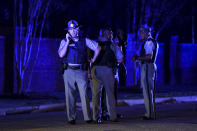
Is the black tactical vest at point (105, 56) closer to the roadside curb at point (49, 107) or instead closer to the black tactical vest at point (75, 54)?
the black tactical vest at point (75, 54)

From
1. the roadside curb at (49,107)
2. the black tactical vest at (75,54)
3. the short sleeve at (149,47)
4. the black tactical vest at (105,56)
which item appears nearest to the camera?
the black tactical vest at (75,54)

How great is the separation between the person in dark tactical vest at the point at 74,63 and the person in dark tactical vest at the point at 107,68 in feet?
1.06

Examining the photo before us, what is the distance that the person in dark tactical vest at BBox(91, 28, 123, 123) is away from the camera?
9.16 metres

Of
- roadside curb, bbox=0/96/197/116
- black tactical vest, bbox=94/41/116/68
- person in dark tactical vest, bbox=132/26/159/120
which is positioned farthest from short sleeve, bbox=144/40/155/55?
roadside curb, bbox=0/96/197/116

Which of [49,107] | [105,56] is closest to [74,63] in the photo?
[105,56]

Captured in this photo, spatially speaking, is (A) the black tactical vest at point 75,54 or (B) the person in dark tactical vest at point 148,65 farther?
(B) the person in dark tactical vest at point 148,65

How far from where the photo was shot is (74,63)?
28.7 feet

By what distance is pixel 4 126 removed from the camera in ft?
30.2

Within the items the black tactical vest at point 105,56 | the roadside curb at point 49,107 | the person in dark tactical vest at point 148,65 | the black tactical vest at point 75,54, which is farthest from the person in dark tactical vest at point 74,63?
the roadside curb at point 49,107

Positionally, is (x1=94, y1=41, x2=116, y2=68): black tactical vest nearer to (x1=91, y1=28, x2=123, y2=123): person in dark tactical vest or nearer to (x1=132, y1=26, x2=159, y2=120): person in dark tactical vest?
(x1=91, y1=28, x2=123, y2=123): person in dark tactical vest

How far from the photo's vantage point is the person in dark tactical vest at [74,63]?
8734mm

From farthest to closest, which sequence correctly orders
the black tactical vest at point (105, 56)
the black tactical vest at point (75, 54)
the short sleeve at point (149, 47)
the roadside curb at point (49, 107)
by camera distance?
the roadside curb at point (49, 107)
the short sleeve at point (149, 47)
the black tactical vest at point (105, 56)
the black tactical vest at point (75, 54)

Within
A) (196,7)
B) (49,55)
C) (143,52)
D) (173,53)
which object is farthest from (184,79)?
(143,52)

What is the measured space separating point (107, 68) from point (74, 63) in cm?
A: 75
